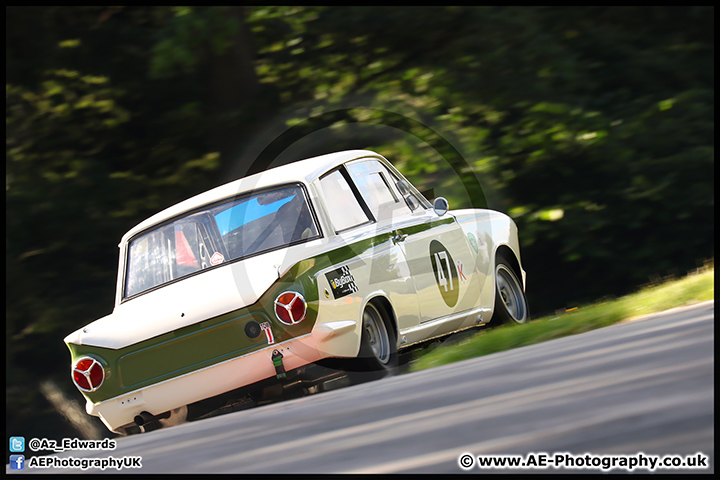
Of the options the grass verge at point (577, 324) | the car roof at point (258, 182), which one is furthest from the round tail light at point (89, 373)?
the grass verge at point (577, 324)

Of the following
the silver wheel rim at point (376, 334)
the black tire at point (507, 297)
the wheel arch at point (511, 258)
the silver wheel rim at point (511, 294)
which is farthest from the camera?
the wheel arch at point (511, 258)

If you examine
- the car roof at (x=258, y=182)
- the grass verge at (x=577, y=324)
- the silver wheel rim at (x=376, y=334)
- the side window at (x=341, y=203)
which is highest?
the car roof at (x=258, y=182)

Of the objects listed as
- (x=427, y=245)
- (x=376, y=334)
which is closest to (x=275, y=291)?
(x=376, y=334)

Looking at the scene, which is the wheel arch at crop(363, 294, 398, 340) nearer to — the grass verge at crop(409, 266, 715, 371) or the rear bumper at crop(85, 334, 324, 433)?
the grass verge at crop(409, 266, 715, 371)

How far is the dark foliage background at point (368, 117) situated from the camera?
9539 mm

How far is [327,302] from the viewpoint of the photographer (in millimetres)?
4395

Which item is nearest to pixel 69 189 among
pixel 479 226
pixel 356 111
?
pixel 356 111

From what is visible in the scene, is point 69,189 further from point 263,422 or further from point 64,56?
point 263,422

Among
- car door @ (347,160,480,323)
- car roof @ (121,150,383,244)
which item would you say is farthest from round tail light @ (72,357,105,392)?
car door @ (347,160,480,323)

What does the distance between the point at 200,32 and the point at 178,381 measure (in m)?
5.86

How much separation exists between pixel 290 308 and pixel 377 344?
32.8 inches

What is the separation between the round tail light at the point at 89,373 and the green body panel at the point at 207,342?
42mm

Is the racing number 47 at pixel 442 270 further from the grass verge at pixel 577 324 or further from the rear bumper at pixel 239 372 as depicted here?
the rear bumper at pixel 239 372

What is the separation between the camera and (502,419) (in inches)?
46.4
